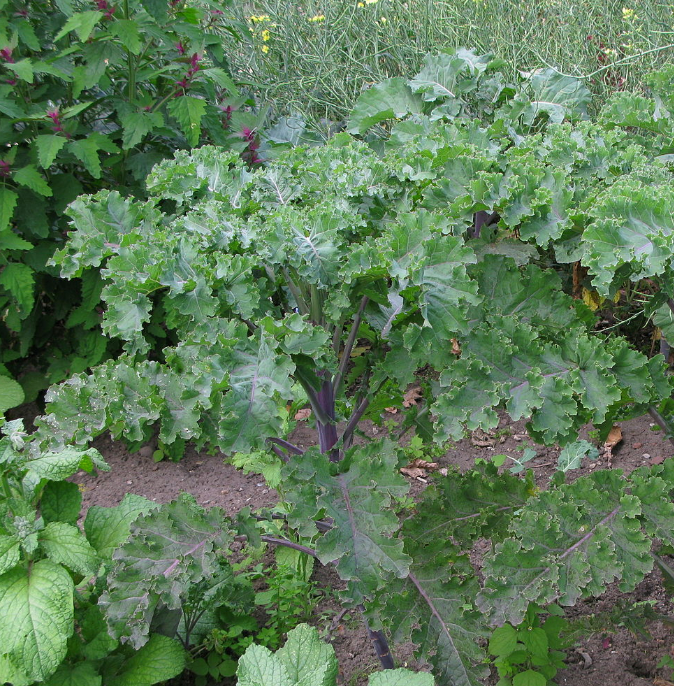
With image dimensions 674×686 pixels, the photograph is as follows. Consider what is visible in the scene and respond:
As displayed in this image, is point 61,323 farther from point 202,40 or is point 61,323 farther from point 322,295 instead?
point 322,295

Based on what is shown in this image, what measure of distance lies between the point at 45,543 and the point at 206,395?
2.98 feet

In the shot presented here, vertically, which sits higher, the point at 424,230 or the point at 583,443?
the point at 424,230

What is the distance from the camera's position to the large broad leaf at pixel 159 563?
1.97 meters

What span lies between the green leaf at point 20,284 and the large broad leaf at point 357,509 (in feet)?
7.16

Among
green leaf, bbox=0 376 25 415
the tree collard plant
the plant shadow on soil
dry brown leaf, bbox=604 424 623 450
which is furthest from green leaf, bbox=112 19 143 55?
dry brown leaf, bbox=604 424 623 450

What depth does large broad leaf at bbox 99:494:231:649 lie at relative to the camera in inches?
77.7

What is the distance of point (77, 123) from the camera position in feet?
11.7

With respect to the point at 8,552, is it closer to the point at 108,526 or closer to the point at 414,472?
the point at 108,526

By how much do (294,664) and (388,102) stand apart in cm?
200

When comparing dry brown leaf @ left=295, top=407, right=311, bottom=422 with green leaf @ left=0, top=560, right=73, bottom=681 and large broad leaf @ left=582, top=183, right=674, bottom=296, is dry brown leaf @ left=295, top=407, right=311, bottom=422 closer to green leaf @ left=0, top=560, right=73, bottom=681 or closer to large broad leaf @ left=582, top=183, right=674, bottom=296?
green leaf @ left=0, top=560, right=73, bottom=681

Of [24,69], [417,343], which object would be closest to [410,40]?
[24,69]

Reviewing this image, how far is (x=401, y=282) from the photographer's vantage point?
1843 millimetres

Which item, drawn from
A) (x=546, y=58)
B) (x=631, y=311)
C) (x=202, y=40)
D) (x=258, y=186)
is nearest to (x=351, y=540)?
(x=258, y=186)

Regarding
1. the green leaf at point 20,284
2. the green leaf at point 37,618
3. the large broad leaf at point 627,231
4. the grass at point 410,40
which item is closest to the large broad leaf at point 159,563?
the green leaf at point 37,618
